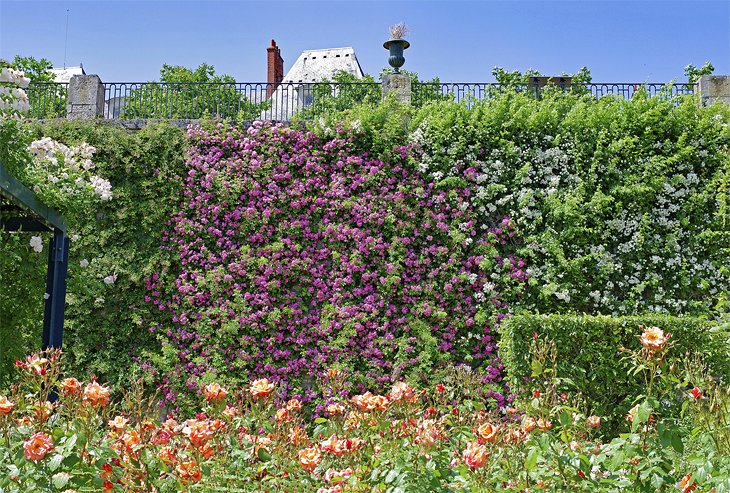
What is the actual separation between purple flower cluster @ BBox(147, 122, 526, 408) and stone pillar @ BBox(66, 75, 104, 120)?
1.94 m

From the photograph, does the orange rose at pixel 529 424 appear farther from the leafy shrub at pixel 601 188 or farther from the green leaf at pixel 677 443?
the leafy shrub at pixel 601 188

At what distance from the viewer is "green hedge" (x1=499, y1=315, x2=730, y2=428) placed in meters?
6.06

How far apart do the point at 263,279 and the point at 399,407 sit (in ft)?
16.2

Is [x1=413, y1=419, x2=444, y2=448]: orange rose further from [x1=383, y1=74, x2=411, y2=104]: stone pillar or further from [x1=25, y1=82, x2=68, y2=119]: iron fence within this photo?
[x1=25, y1=82, x2=68, y2=119]: iron fence

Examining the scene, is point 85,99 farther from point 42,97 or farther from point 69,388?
point 69,388

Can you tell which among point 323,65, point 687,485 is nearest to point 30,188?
point 687,485

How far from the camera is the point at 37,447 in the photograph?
6.99 ft

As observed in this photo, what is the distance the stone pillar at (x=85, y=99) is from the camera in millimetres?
9070

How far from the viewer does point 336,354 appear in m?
7.42

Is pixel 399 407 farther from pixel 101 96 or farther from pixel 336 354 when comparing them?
pixel 101 96

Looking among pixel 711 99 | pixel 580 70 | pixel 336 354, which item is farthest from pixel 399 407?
pixel 580 70

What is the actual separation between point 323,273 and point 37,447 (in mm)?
5625

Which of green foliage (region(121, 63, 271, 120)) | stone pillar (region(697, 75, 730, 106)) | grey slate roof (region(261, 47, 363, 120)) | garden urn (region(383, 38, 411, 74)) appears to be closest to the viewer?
stone pillar (region(697, 75, 730, 106))

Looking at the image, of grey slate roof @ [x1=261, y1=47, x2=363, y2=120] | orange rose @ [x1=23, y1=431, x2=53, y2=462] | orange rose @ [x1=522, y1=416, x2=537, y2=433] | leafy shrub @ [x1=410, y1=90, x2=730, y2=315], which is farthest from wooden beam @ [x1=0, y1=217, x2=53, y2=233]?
grey slate roof @ [x1=261, y1=47, x2=363, y2=120]
